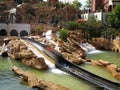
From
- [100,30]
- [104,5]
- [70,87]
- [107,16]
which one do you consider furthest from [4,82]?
[104,5]

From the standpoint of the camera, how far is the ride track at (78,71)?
123ft

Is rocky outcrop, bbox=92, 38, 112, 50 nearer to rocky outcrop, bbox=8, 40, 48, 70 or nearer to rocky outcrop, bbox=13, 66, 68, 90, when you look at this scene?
rocky outcrop, bbox=8, 40, 48, 70

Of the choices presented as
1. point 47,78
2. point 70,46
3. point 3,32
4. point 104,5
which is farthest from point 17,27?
point 47,78

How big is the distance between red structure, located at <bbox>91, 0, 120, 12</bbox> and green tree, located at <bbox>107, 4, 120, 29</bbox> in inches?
516

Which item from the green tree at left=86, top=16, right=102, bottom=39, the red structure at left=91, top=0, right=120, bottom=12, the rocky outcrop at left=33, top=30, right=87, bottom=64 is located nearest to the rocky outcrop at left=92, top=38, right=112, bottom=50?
the rocky outcrop at left=33, top=30, right=87, bottom=64

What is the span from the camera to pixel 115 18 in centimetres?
8281

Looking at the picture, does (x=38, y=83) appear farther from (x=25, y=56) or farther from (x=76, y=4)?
(x=76, y=4)

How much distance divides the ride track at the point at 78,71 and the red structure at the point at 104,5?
43.1 meters

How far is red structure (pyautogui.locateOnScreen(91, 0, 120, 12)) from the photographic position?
97000mm

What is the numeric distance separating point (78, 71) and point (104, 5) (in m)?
61.1

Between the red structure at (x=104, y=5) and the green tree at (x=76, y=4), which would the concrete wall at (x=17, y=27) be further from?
the green tree at (x=76, y=4)

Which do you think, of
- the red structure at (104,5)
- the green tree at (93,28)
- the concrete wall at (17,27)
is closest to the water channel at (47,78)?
the concrete wall at (17,27)

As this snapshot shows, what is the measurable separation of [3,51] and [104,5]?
50290mm

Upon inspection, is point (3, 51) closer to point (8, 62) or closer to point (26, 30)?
point (8, 62)
